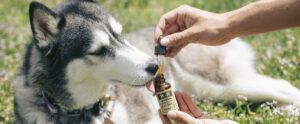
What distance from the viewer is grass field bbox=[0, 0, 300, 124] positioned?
3392 millimetres

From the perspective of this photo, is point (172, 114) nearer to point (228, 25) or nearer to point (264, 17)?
point (228, 25)

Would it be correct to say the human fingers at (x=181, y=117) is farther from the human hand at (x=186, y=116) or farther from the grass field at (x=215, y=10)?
the grass field at (x=215, y=10)

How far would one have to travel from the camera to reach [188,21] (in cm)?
279

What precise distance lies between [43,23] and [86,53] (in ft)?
1.44

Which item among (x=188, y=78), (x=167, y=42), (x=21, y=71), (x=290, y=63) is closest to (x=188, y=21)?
(x=167, y=42)

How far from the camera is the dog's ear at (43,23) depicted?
2.38 meters

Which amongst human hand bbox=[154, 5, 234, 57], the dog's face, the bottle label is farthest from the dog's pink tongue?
human hand bbox=[154, 5, 234, 57]

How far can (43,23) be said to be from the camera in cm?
251

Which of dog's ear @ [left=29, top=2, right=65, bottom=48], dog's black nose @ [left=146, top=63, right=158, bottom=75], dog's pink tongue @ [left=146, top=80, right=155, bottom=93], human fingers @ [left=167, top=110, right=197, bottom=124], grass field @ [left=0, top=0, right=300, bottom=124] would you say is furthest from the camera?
grass field @ [left=0, top=0, right=300, bottom=124]

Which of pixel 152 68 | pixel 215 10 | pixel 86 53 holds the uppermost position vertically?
pixel 215 10

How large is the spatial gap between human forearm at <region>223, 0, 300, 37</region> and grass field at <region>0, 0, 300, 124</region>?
0.96m

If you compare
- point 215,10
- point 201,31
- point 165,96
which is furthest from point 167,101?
point 215,10

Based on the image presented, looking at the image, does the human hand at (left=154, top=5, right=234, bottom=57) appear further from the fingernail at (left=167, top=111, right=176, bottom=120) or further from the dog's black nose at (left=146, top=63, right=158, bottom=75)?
the fingernail at (left=167, top=111, right=176, bottom=120)

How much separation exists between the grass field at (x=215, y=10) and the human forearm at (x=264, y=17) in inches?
38.0
